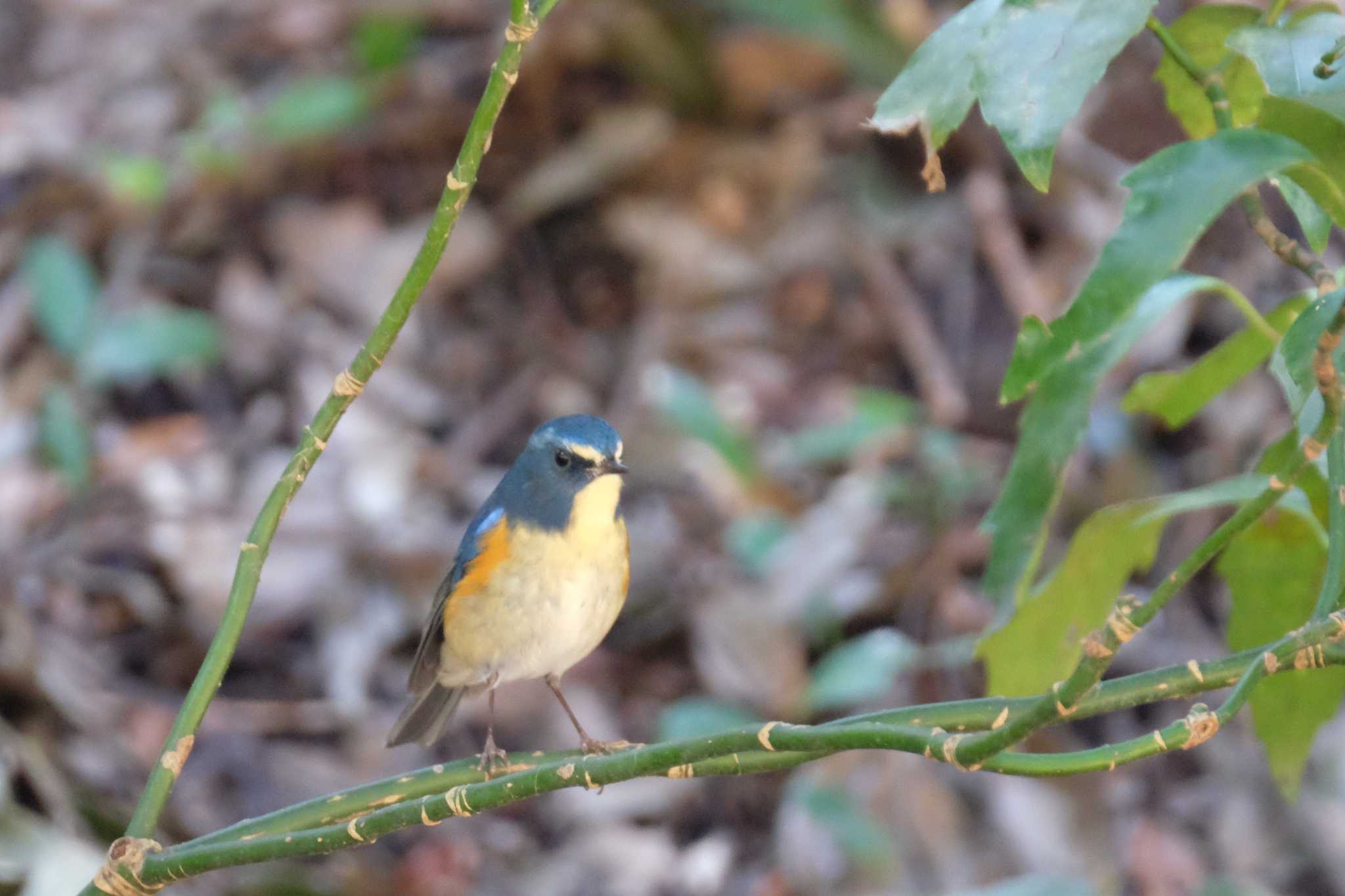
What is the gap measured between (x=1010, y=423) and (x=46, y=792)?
4.00 metres

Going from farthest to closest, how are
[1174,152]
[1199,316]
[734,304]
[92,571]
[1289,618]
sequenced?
1. [734,304]
2. [1199,316]
3. [92,571]
4. [1289,618]
5. [1174,152]

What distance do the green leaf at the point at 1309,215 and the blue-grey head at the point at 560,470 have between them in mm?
1576

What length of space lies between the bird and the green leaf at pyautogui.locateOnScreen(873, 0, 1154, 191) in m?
1.43

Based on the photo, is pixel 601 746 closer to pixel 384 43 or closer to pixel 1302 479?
pixel 1302 479

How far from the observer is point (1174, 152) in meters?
1.58

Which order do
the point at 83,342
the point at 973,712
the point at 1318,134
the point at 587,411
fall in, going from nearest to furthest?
1. the point at 973,712
2. the point at 1318,134
3. the point at 83,342
4. the point at 587,411

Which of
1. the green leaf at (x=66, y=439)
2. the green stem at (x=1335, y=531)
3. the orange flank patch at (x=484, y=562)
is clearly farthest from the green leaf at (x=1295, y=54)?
the green leaf at (x=66, y=439)

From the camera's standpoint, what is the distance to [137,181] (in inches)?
279

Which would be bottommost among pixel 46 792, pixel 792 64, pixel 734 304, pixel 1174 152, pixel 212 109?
pixel 1174 152

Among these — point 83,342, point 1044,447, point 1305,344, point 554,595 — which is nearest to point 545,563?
point 554,595

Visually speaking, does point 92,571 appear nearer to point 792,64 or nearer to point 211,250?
point 211,250

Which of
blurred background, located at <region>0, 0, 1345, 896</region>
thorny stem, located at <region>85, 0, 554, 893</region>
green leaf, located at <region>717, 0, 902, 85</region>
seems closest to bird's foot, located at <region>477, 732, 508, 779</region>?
thorny stem, located at <region>85, 0, 554, 893</region>

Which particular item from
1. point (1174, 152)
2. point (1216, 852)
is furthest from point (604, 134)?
point (1174, 152)

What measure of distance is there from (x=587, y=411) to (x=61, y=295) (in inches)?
89.2
